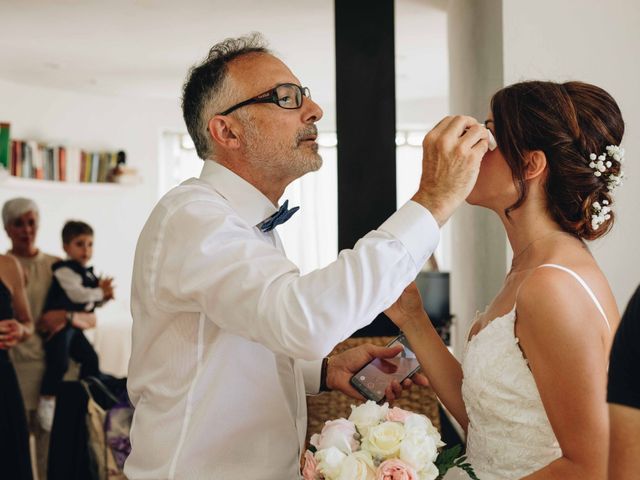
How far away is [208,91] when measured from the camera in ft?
6.00

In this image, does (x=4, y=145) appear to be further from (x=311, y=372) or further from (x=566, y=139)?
(x=566, y=139)

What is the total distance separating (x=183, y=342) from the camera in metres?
1.51

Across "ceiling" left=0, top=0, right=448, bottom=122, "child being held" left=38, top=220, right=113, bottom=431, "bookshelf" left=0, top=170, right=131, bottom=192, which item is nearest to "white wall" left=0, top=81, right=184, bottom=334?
"bookshelf" left=0, top=170, right=131, bottom=192

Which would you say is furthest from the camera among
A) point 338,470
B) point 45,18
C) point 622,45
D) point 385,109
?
point 45,18

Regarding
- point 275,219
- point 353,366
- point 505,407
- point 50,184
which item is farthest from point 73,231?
point 505,407

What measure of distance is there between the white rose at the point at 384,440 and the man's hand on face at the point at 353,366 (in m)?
0.53

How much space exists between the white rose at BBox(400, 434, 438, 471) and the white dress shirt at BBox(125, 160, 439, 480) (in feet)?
0.66

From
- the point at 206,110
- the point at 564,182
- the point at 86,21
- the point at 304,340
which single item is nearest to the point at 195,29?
the point at 86,21

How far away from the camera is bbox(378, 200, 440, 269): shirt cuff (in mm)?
1324

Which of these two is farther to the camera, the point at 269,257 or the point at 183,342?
the point at 183,342

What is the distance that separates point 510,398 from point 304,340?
57 centimetres

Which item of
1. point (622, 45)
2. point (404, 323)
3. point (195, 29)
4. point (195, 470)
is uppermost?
point (195, 29)

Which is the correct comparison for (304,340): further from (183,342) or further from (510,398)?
(510,398)

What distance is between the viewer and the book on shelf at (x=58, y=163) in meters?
7.42
